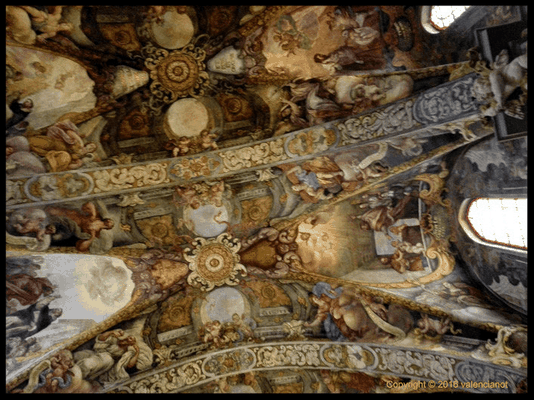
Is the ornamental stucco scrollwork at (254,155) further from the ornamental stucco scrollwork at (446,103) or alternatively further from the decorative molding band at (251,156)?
the ornamental stucco scrollwork at (446,103)

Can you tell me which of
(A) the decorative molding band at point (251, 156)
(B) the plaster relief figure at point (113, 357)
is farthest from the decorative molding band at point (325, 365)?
(A) the decorative molding band at point (251, 156)

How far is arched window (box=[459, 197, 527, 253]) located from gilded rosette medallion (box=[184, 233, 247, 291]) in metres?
4.69

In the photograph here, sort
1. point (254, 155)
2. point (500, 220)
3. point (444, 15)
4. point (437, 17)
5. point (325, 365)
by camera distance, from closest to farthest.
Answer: point (444, 15)
point (437, 17)
point (500, 220)
point (254, 155)
point (325, 365)

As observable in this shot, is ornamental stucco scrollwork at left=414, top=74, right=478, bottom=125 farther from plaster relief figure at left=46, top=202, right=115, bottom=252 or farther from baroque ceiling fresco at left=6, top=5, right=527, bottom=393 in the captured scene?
plaster relief figure at left=46, top=202, right=115, bottom=252

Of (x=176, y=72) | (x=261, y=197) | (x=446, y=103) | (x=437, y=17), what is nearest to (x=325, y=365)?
(x=261, y=197)

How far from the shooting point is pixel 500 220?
26.2 ft

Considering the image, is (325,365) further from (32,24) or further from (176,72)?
(32,24)

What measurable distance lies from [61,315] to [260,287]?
413 centimetres

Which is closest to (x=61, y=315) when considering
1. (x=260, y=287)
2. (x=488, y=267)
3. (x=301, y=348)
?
(x=260, y=287)

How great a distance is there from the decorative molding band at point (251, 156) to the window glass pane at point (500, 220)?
1.79 metres

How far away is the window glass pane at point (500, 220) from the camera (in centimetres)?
756

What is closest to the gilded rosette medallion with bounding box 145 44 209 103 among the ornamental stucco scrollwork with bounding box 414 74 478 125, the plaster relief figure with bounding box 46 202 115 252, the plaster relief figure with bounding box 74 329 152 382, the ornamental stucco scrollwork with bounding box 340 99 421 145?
the plaster relief figure with bounding box 46 202 115 252

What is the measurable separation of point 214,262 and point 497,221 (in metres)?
5.65

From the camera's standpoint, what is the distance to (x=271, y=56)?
801cm
